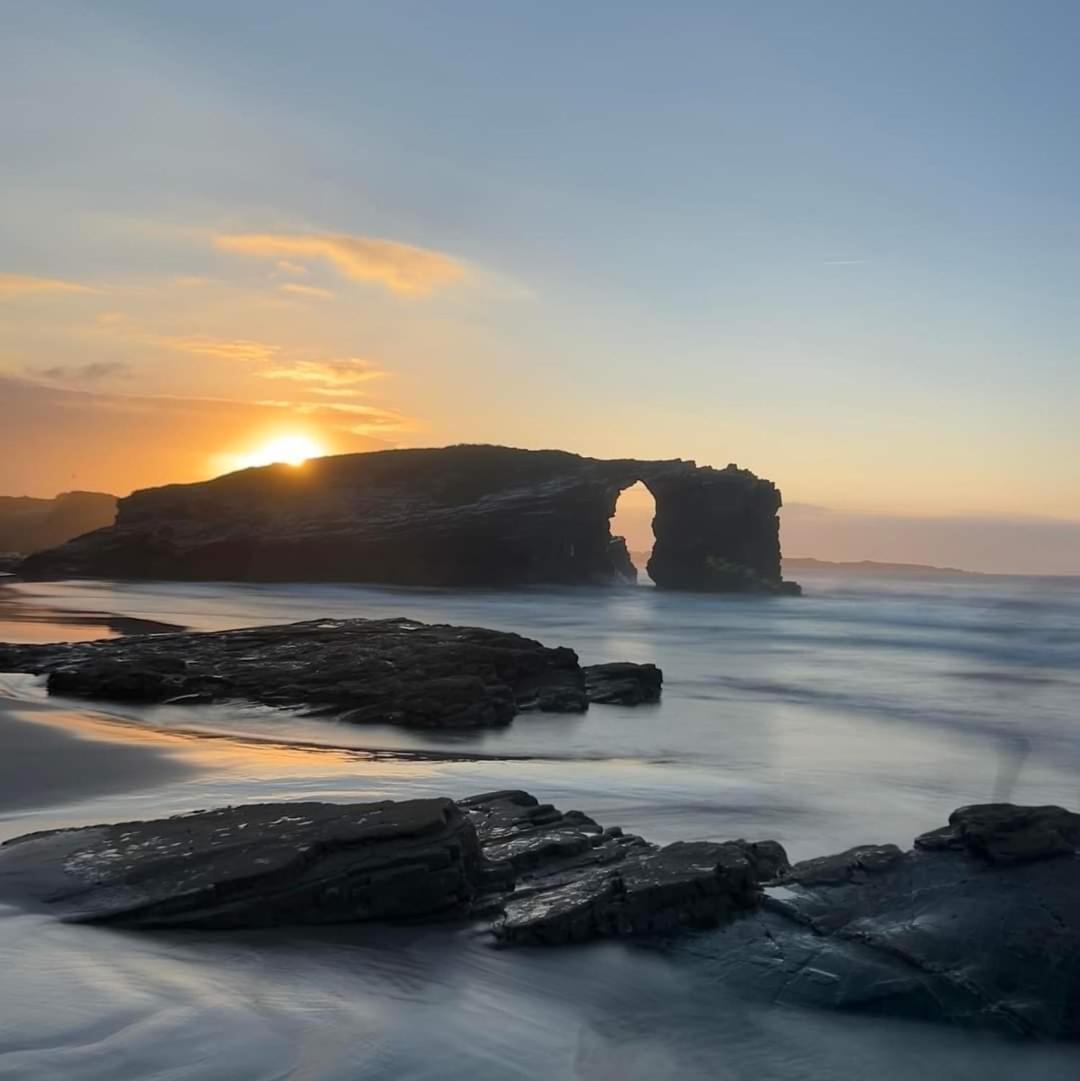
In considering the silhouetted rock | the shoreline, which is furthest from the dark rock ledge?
the shoreline

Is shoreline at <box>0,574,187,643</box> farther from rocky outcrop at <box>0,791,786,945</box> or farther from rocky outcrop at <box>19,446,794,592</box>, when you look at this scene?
rocky outcrop at <box>19,446,794,592</box>

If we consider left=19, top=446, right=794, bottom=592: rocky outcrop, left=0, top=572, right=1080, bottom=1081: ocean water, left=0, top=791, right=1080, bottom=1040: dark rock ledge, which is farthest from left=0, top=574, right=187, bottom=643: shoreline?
left=19, top=446, right=794, bottom=592: rocky outcrop

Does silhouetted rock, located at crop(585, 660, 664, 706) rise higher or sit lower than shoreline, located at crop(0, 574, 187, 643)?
lower

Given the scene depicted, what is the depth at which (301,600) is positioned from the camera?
51.1m

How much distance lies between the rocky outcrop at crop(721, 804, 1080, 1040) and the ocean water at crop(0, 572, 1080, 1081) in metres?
0.20

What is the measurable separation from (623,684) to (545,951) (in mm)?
12733

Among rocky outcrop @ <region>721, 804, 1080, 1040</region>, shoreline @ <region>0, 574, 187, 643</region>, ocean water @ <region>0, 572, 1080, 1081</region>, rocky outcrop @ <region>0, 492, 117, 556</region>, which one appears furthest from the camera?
rocky outcrop @ <region>0, 492, 117, 556</region>

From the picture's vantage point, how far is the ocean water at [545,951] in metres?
4.86

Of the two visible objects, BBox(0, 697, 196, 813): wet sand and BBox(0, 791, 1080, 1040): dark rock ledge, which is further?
BBox(0, 697, 196, 813): wet sand

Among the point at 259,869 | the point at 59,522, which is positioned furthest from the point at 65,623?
the point at 59,522

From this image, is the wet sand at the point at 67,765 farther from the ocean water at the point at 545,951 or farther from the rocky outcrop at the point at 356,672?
the rocky outcrop at the point at 356,672

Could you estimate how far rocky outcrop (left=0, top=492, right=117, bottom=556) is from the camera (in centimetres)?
14200

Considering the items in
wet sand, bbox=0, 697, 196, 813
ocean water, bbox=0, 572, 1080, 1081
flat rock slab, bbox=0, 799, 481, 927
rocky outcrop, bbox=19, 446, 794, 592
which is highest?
rocky outcrop, bbox=19, 446, 794, 592

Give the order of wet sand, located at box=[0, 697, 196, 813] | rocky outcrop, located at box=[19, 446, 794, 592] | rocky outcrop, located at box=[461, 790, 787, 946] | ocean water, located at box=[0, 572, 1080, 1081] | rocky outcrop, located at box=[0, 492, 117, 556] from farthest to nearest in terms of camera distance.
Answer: rocky outcrop, located at box=[0, 492, 117, 556] → rocky outcrop, located at box=[19, 446, 794, 592] → wet sand, located at box=[0, 697, 196, 813] → rocky outcrop, located at box=[461, 790, 787, 946] → ocean water, located at box=[0, 572, 1080, 1081]
